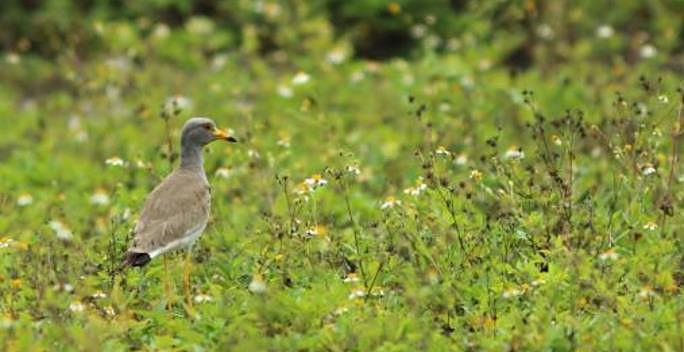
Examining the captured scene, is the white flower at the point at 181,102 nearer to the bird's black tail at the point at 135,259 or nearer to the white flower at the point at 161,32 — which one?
the white flower at the point at 161,32

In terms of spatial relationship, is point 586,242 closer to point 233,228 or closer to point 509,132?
point 233,228

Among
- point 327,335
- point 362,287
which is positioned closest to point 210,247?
point 362,287

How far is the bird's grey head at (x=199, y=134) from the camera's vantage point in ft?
27.6

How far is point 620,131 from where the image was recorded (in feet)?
27.6

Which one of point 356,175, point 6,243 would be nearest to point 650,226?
point 356,175

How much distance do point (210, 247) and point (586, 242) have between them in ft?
7.33

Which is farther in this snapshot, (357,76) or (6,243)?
(357,76)

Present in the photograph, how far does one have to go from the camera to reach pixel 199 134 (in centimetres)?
845

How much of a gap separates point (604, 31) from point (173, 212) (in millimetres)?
6303

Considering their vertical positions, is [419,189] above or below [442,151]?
below

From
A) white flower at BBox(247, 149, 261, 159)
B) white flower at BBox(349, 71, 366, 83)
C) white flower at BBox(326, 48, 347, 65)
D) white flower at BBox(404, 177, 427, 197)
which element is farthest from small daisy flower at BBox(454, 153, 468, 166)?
white flower at BBox(326, 48, 347, 65)

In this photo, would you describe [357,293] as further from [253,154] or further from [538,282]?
[253,154]

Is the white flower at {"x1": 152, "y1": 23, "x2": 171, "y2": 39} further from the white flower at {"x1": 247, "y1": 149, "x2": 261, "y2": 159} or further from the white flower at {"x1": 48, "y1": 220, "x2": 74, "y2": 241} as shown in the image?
the white flower at {"x1": 48, "y1": 220, "x2": 74, "y2": 241}

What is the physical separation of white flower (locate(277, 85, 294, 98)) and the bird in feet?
13.2
